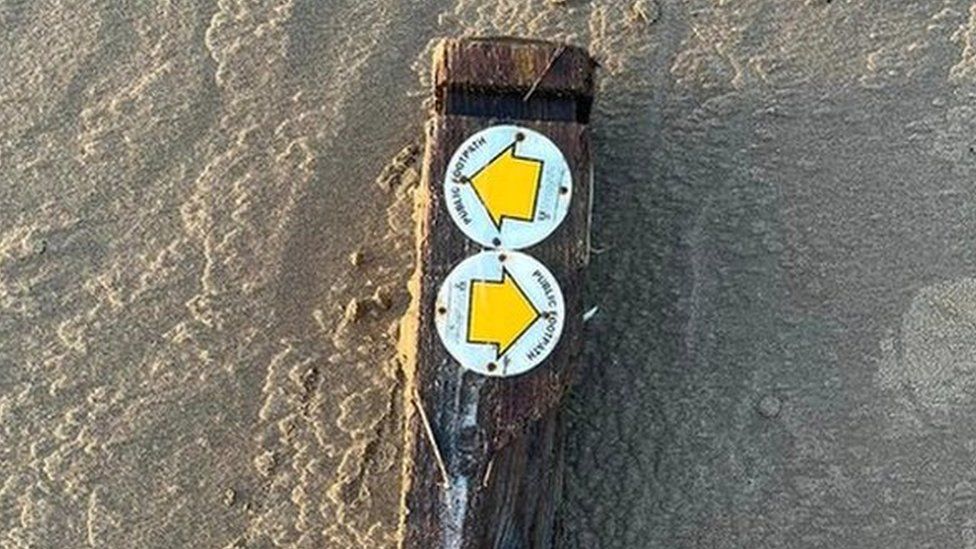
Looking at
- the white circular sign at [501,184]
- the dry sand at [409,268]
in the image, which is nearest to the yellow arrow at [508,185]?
the white circular sign at [501,184]

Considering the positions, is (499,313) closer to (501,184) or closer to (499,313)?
(499,313)

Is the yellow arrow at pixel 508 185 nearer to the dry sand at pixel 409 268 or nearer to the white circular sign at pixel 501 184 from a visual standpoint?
the white circular sign at pixel 501 184

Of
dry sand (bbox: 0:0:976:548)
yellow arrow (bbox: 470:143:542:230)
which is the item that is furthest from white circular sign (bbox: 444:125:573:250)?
dry sand (bbox: 0:0:976:548)

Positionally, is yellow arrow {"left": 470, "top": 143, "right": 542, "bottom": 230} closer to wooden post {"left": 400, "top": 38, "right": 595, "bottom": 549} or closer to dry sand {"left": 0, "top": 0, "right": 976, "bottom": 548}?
wooden post {"left": 400, "top": 38, "right": 595, "bottom": 549}

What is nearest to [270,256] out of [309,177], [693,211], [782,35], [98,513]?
[309,177]

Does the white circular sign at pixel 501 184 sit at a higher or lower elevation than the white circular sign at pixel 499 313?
higher

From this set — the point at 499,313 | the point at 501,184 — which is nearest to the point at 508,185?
the point at 501,184
